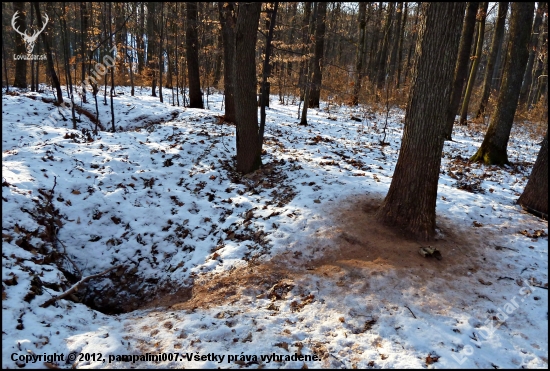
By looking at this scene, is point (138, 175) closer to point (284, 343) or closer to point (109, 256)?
point (109, 256)

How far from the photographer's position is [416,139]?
4.88m

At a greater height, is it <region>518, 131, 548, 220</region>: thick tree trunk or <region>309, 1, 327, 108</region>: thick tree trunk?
<region>309, 1, 327, 108</region>: thick tree trunk

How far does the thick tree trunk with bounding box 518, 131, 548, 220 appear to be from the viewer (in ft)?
18.9

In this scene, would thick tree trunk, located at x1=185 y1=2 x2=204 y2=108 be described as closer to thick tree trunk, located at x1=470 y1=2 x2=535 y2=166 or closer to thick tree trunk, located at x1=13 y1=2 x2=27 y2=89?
thick tree trunk, located at x1=13 y1=2 x2=27 y2=89

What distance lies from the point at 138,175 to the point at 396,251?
573 cm

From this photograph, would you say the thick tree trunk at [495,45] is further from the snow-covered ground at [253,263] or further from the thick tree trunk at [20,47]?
the thick tree trunk at [20,47]

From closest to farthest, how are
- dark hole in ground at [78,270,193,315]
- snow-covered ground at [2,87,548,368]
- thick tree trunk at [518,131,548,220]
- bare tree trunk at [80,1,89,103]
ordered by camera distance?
snow-covered ground at [2,87,548,368], dark hole in ground at [78,270,193,315], thick tree trunk at [518,131,548,220], bare tree trunk at [80,1,89,103]

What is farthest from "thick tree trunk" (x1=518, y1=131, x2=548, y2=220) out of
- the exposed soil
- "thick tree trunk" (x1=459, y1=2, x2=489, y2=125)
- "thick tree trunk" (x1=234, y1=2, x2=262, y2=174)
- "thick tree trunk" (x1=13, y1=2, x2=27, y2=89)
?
"thick tree trunk" (x1=13, y1=2, x2=27, y2=89)

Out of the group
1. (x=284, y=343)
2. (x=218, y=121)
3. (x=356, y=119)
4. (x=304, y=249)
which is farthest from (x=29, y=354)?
(x=356, y=119)

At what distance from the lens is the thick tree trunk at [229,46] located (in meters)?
9.51

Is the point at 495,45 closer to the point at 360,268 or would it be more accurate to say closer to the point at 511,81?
the point at 511,81

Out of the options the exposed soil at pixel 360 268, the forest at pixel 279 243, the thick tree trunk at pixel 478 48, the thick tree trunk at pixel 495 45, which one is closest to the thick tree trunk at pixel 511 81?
the forest at pixel 279 243

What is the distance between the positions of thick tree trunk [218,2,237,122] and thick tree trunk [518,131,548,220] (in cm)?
732

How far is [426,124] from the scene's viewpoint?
15.7 ft
